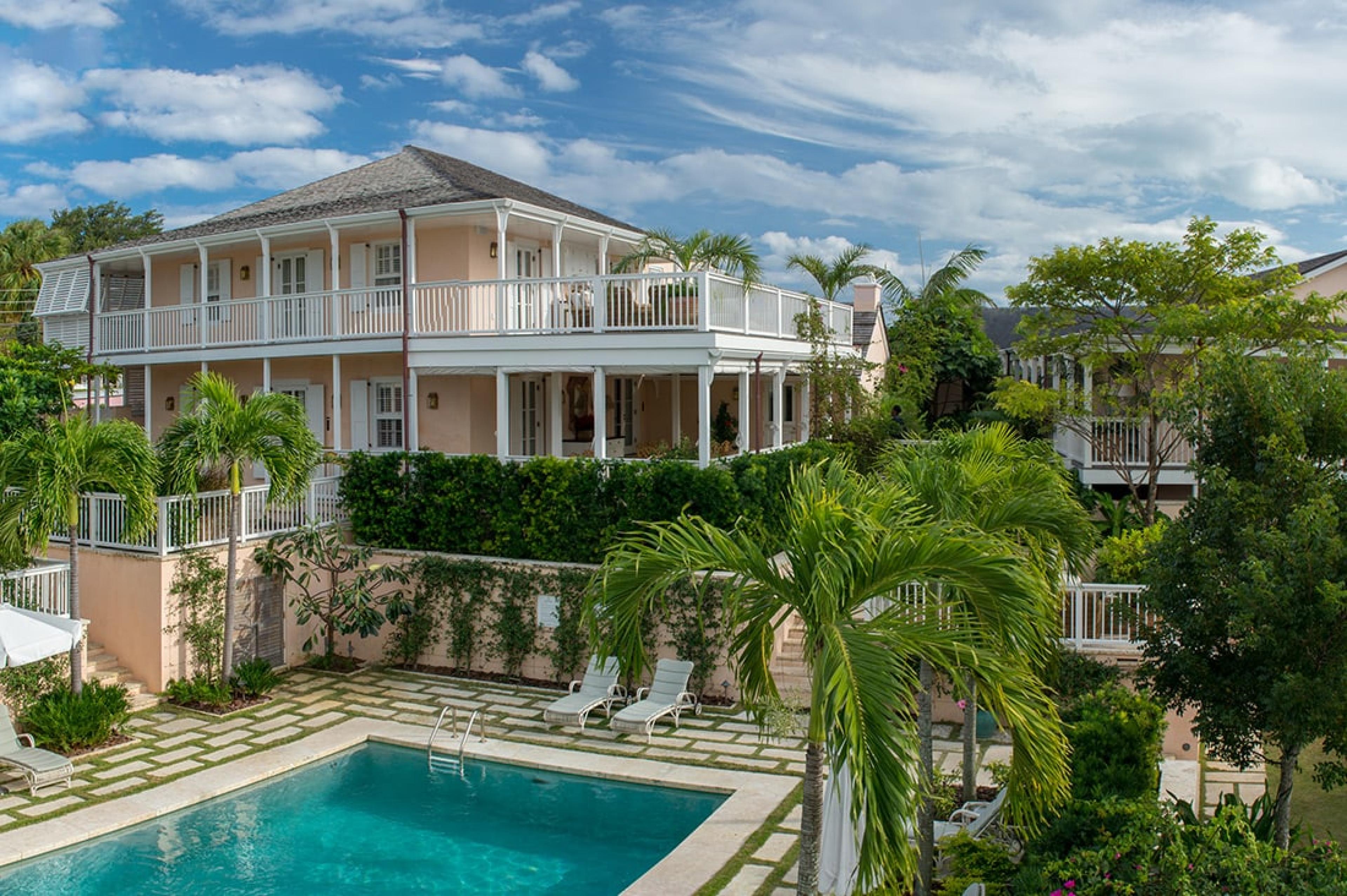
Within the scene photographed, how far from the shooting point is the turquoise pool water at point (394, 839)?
421 inches

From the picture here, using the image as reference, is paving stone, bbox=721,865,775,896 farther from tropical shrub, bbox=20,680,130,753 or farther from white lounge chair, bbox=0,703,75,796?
tropical shrub, bbox=20,680,130,753

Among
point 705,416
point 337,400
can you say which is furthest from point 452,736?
point 337,400

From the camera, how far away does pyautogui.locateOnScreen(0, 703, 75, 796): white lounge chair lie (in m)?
12.7

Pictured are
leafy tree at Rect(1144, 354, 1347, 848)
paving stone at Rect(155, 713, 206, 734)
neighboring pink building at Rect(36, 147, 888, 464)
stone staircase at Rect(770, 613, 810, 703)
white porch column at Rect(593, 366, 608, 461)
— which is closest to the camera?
leafy tree at Rect(1144, 354, 1347, 848)

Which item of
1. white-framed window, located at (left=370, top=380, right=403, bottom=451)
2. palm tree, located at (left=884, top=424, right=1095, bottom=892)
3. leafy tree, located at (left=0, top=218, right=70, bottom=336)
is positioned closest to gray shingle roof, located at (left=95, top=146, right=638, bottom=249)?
white-framed window, located at (left=370, top=380, right=403, bottom=451)

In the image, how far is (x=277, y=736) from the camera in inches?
583

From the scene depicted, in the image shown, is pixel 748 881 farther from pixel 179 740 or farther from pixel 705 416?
pixel 705 416

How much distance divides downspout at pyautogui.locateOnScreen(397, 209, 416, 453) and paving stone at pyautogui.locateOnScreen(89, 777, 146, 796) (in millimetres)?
7911

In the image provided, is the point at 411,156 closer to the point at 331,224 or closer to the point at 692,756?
the point at 331,224

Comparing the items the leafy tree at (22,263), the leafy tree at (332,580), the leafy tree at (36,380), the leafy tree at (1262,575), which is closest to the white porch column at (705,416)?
the leafy tree at (332,580)

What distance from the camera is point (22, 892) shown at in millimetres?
10250

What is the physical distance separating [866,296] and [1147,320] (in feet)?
37.3

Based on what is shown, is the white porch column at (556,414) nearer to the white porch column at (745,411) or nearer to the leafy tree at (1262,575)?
the white porch column at (745,411)

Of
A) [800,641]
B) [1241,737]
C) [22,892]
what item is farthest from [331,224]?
[1241,737]
